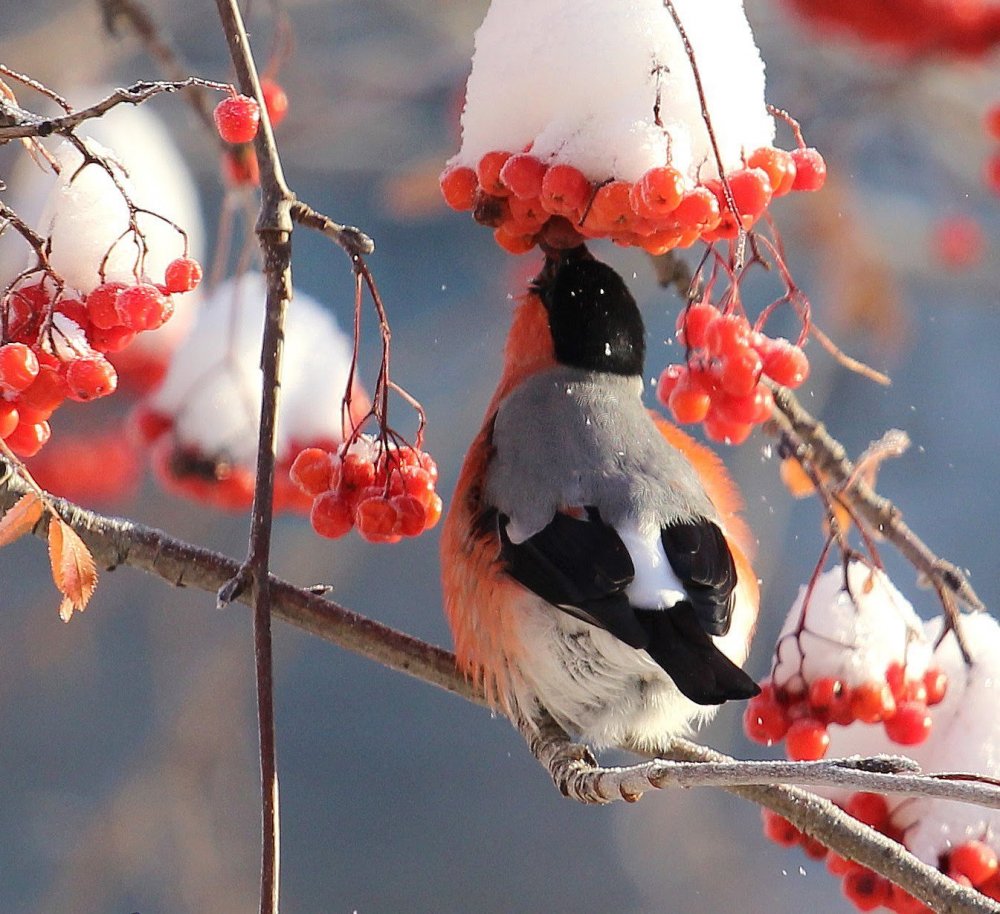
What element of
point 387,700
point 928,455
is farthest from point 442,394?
point 928,455

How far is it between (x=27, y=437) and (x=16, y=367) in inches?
5.7

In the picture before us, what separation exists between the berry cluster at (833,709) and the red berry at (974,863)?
14 centimetres

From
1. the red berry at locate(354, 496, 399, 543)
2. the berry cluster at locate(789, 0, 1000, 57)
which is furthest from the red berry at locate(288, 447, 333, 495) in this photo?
the berry cluster at locate(789, 0, 1000, 57)

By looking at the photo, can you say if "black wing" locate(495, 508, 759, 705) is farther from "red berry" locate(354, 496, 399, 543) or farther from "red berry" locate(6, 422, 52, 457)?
"red berry" locate(6, 422, 52, 457)

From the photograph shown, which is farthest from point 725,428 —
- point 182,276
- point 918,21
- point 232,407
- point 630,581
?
point 918,21

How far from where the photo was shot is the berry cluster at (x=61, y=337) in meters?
1.40

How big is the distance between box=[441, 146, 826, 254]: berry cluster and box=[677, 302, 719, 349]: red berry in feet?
0.51

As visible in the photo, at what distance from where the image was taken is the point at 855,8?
10.3 feet

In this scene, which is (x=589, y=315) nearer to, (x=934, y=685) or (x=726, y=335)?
(x=726, y=335)

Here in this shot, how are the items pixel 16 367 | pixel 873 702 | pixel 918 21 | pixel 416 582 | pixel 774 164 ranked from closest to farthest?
pixel 16 367, pixel 774 164, pixel 873 702, pixel 918 21, pixel 416 582

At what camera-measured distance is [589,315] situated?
2363mm

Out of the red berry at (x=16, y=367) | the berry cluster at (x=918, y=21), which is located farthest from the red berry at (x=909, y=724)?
the berry cluster at (x=918, y=21)

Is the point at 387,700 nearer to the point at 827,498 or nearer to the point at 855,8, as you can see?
the point at 855,8

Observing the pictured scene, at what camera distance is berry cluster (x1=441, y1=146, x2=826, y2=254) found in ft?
4.85
